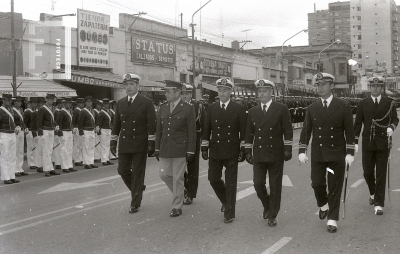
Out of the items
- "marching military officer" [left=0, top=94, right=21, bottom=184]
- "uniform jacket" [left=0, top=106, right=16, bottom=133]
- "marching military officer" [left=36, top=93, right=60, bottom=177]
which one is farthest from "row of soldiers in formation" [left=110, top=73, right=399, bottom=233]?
"marching military officer" [left=36, top=93, right=60, bottom=177]

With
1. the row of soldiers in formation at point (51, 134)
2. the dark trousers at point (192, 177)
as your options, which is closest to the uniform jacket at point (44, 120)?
the row of soldiers in formation at point (51, 134)

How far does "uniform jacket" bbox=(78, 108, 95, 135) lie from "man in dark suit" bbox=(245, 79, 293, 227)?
910cm

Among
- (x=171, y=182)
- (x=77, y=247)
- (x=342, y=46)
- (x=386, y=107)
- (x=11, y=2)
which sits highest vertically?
(x=342, y=46)

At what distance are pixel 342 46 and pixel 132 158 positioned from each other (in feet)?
285

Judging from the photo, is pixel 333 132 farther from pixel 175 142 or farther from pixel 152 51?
pixel 152 51

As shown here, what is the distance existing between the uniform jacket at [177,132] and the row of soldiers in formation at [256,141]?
14mm

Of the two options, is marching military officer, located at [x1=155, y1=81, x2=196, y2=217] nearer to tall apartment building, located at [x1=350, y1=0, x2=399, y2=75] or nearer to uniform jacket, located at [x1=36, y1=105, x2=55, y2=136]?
uniform jacket, located at [x1=36, y1=105, x2=55, y2=136]

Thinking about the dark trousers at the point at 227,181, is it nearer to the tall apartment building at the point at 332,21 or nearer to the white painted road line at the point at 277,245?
the white painted road line at the point at 277,245

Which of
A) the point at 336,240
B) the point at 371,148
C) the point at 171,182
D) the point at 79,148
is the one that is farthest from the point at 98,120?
the point at 336,240

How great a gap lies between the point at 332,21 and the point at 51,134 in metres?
140

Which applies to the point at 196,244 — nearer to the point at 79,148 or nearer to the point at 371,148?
the point at 371,148

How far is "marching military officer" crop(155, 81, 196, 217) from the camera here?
7.99m

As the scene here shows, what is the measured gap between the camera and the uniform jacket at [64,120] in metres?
14.5

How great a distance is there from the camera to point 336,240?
6391mm
